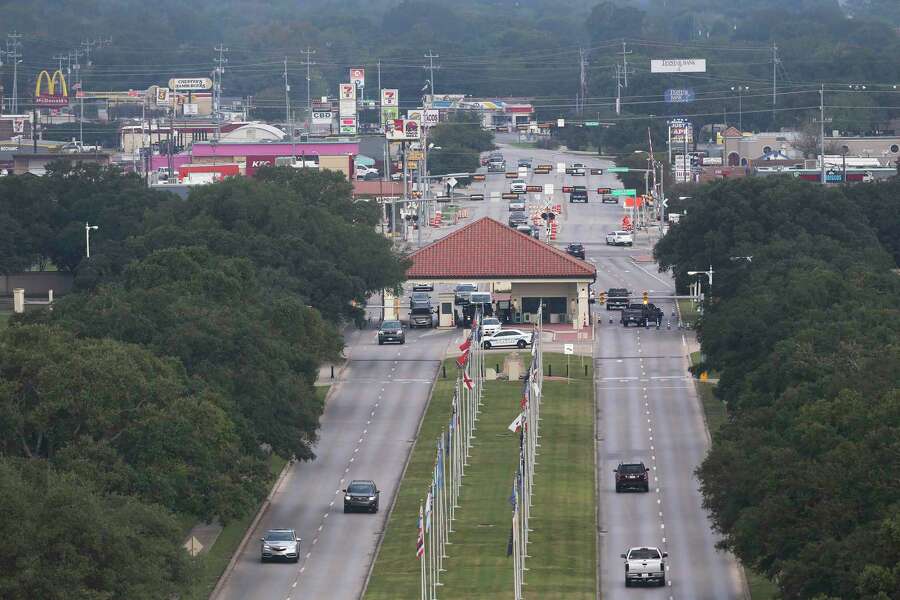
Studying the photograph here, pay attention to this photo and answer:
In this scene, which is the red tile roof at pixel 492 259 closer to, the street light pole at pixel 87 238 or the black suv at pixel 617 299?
the black suv at pixel 617 299

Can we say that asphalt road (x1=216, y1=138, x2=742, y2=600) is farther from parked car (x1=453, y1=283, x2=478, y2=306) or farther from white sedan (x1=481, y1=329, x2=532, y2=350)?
parked car (x1=453, y1=283, x2=478, y2=306)

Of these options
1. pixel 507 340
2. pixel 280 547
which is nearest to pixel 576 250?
pixel 507 340

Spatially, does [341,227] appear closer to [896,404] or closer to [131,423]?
[131,423]

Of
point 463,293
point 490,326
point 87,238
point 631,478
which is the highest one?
point 87,238

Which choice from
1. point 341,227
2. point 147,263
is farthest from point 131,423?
point 341,227

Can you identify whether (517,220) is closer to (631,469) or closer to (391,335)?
(391,335)

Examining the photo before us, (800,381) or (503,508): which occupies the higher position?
(800,381)
